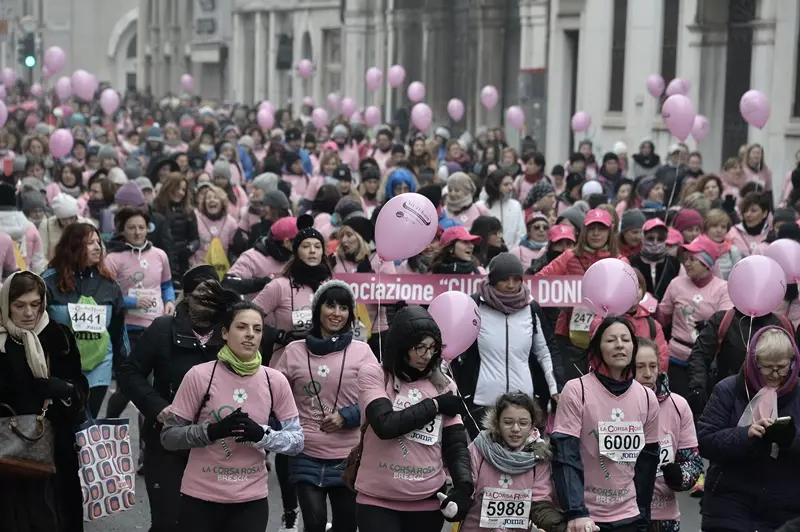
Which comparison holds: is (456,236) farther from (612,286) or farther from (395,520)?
(395,520)

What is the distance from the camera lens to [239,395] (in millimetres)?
7008

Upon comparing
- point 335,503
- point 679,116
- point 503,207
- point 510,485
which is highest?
point 679,116

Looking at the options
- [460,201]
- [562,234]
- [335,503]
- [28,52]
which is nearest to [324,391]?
[335,503]

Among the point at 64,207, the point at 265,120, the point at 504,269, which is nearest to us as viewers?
the point at 504,269

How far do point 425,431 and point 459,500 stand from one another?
33cm

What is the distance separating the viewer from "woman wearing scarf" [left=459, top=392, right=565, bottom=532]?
7.07 metres

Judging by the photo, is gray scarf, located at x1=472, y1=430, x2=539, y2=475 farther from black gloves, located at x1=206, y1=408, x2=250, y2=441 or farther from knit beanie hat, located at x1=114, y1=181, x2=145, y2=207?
knit beanie hat, located at x1=114, y1=181, x2=145, y2=207

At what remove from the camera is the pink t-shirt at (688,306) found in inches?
413

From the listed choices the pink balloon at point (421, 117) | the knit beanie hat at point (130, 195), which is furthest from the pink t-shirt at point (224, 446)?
the pink balloon at point (421, 117)

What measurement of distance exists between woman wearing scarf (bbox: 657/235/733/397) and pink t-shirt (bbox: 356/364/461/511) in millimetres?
3766

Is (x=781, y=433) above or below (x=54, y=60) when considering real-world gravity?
below

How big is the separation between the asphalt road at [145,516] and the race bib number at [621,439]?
2.90 meters

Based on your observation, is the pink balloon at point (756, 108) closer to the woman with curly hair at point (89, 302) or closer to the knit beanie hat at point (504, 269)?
the knit beanie hat at point (504, 269)

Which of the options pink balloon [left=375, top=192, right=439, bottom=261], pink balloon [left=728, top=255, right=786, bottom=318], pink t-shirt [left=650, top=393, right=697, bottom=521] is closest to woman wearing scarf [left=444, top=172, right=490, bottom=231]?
pink balloon [left=375, top=192, right=439, bottom=261]
